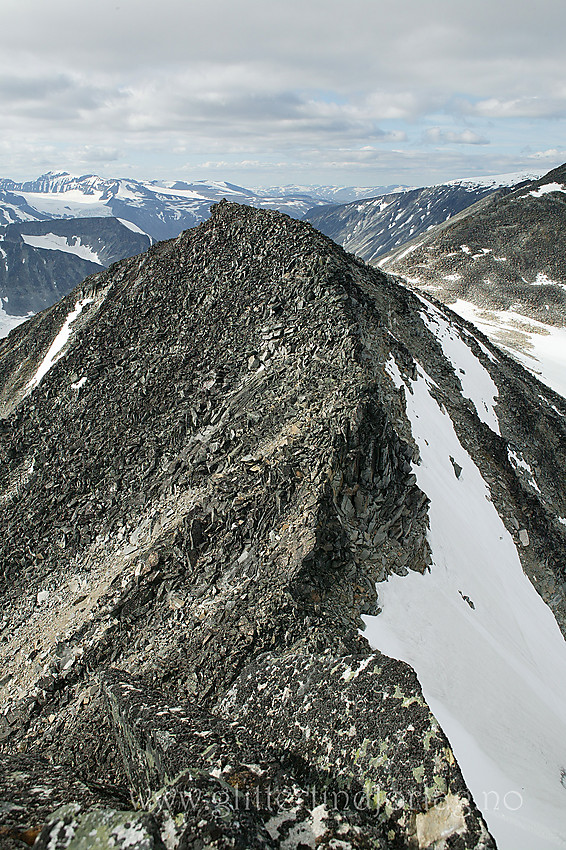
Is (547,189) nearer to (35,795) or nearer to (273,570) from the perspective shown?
(273,570)

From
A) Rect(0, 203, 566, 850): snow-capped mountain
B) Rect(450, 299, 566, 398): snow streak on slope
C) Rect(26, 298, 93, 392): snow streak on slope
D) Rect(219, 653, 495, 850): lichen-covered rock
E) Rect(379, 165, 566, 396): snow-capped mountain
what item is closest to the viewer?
Rect(219, 653, 495, 850): lichen-covered rock

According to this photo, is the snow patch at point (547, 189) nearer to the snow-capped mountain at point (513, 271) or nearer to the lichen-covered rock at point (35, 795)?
the snow-capped mountain at point (513, 271)

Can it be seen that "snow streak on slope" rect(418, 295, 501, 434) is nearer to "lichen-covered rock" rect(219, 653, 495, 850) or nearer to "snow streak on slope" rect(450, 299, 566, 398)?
"snow streak on slope" rect(450, 299, 566, 398)

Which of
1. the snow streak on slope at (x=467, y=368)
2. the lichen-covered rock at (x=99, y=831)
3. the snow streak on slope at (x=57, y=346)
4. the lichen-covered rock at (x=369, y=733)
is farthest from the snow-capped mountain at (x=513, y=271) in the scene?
the lichen-covered rock at (x=99, y=831)

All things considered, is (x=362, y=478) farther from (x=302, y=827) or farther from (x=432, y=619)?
(x=302, y=827)

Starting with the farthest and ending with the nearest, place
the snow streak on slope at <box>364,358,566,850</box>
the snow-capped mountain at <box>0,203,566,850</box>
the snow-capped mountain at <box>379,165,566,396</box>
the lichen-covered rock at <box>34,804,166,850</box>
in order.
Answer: the snow-capped mountain at <box>379,165,566,396</box>
the snow streak on slope at <box>364,358,566,850</box>
the snow-capped mountain at <box>0,203,566,850</box>
the lichen-covered rock at <box>34,804,166,850</box>

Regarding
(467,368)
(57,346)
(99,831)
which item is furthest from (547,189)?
(99,831)

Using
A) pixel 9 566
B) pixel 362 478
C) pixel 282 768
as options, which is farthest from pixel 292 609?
pixel 9 566

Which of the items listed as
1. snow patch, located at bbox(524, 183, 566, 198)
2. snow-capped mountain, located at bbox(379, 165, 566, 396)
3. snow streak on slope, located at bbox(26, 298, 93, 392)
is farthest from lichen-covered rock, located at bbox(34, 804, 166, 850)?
snow patch, located at bbox(524, 183, 566, 198)
